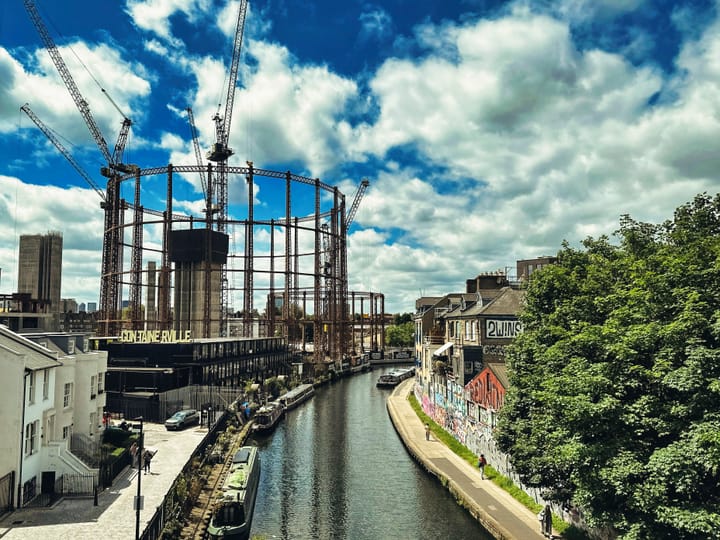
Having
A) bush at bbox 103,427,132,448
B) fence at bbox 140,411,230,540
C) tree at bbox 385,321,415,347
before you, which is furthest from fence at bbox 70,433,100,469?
tree at bbox 385,321,415,347

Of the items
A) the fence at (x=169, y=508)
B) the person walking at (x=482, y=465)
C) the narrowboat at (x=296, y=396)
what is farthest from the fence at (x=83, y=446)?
the narrowboat at (x=296, y=396)

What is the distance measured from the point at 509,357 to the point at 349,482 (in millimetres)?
14822

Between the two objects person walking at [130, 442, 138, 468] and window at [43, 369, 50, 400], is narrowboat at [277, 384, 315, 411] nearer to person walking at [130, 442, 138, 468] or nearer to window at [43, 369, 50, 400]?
person walking at [130, 442, 138, 468]

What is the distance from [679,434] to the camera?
16328mm

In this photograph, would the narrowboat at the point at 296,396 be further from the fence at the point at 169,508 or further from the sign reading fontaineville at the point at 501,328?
the sign reading fontaineville at the point at 501,328

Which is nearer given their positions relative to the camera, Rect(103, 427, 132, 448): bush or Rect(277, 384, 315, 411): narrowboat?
Rect(103, 427, 132, 448): bush

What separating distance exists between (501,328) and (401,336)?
113 meters

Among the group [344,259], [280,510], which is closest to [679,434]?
[280,510]

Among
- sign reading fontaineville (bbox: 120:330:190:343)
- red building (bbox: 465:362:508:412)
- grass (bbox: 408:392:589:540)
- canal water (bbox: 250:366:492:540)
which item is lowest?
canal water (bbox: 250:366:492:540)

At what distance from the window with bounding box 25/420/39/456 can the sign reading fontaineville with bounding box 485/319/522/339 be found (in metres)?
29.1

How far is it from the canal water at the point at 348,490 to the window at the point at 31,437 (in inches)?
448

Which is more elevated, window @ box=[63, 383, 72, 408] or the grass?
window @ box=[63, 383, 72, 408]

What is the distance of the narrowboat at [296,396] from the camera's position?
64.3 meters

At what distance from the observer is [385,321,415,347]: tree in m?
152
